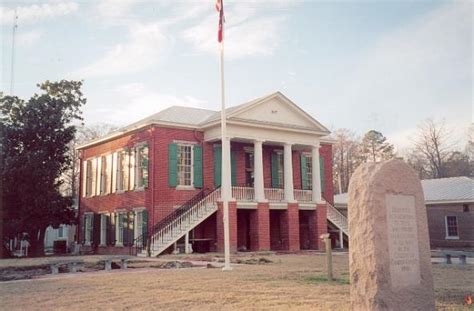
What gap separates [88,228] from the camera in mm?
32719

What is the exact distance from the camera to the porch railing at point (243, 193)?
27.0 meters

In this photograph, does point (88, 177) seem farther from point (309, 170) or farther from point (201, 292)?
point (201, 292)

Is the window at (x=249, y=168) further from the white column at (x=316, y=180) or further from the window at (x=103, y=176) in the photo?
the window at (x=103, y=176)

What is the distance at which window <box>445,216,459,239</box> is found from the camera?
33.7 m

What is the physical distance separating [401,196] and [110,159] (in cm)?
2523

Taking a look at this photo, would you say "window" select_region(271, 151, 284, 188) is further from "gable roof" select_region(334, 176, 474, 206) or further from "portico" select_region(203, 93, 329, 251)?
"gable roof" select_region(334, 176, 474, 206)

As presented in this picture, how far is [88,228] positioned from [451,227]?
82.5 ft

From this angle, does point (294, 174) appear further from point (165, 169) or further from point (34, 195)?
point (34, 195)

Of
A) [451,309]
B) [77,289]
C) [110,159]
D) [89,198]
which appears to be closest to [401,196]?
[451,309]

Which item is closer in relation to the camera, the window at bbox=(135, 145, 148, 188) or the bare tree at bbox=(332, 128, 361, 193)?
the window at bbox=(135, 145, 148, 188)

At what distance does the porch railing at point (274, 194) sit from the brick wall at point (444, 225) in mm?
12455

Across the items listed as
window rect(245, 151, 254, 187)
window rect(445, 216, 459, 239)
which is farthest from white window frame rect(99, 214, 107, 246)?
window rect(445, 216, 459, 239)

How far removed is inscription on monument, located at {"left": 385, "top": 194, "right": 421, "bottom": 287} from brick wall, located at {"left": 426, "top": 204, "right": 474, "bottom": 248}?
27989mm

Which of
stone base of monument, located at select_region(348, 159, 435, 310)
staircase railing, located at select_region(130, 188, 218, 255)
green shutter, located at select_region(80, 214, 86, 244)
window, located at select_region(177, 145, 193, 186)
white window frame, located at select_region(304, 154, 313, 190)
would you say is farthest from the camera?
green shutter, located at select_region(80, 214, 86, 244)
